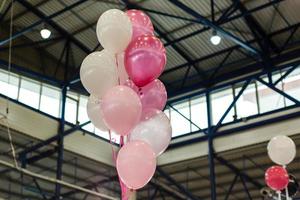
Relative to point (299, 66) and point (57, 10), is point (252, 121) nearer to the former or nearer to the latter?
point (299, 66)

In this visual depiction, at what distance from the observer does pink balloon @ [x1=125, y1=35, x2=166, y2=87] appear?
4871mm

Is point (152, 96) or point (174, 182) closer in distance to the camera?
point (152, 96)

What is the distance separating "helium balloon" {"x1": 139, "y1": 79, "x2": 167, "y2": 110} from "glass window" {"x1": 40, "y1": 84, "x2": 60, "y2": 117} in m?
9.55

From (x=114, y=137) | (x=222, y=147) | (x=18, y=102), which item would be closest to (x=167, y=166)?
(x=222, y=147)

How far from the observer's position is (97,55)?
5074 millimetres

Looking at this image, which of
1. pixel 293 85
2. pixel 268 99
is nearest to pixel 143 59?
pixel 293 85

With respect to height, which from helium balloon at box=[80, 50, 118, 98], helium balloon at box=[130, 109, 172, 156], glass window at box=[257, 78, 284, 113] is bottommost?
helium balloon at box=[130, 109, 172, 156]

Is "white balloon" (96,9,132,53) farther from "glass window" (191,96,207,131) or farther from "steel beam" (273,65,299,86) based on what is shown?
"glass window" (191,96,207,131)

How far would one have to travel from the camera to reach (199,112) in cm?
1512

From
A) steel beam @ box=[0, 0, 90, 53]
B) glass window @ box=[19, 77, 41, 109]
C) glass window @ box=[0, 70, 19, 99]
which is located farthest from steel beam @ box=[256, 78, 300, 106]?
glass window @ box=[0, 70, 19, 99]

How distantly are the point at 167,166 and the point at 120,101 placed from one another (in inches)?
433

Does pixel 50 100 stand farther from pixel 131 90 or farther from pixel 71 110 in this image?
pixel 131 90

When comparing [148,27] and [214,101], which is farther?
[214,101]

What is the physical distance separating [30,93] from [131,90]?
9929mm
